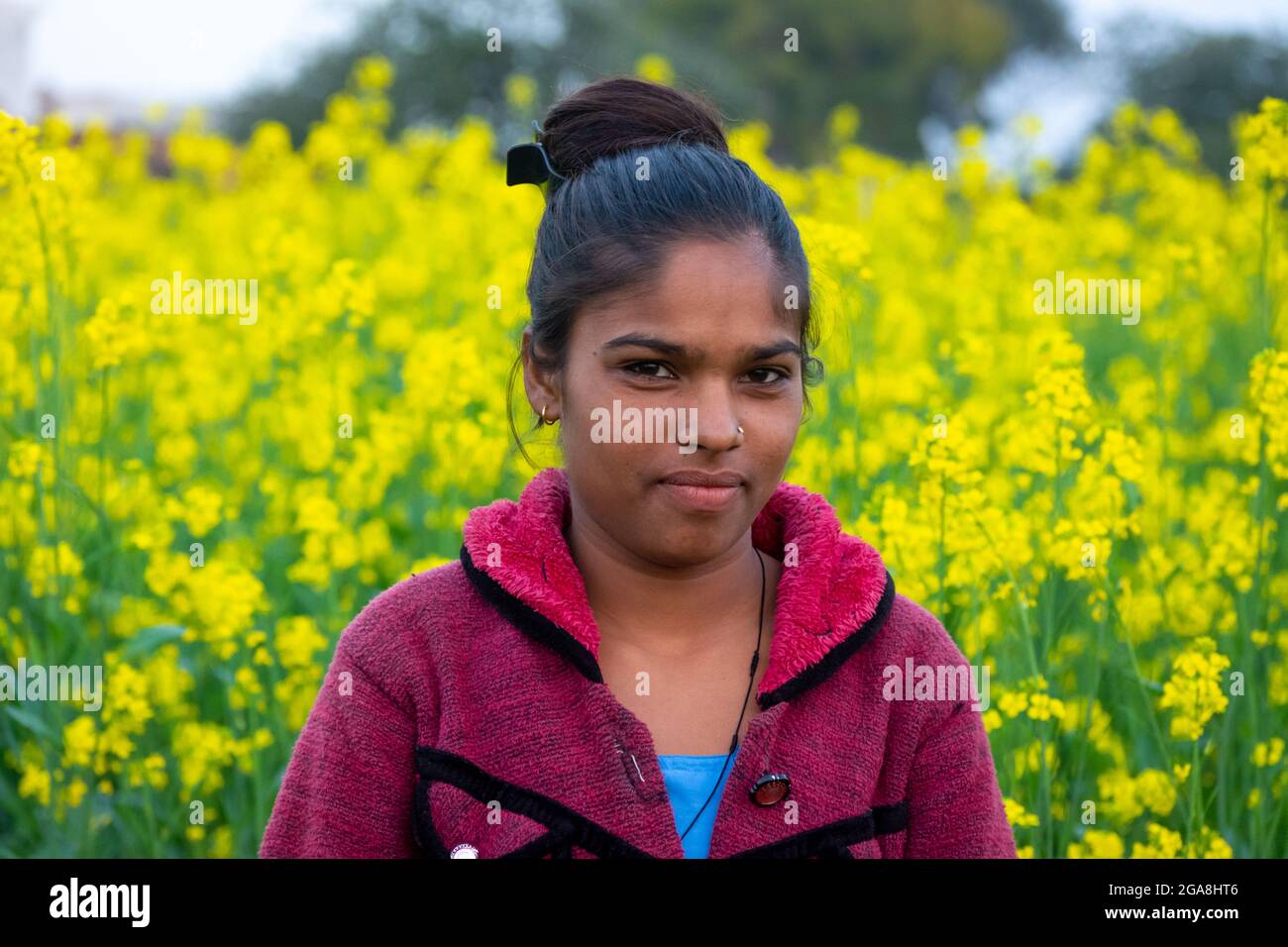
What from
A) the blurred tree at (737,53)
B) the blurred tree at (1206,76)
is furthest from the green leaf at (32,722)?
the blurred tree at (1206,76)

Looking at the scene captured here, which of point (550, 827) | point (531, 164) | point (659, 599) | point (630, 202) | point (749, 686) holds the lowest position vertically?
point (550, 827)

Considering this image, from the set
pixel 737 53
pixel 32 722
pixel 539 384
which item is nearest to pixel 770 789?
pixel 539 384

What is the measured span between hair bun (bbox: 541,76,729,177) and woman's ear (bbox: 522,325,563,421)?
22cm

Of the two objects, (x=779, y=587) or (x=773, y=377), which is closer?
(x=773, y=377)

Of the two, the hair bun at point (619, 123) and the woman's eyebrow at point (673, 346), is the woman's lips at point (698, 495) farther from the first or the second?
the hair bun at point (619, 123)

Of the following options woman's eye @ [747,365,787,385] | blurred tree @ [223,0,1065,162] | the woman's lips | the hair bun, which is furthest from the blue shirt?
blurred tree @ [223,0,1065,162]

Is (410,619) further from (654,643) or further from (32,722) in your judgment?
(32,722)

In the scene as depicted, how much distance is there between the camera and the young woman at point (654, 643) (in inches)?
60.3

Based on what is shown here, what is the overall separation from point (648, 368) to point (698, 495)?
0.14m

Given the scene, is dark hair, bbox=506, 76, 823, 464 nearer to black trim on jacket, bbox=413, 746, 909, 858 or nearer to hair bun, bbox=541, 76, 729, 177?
hair bun, bbox=541, 76, 729, 177

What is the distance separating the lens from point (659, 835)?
1.52m

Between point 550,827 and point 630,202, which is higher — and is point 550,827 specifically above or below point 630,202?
below

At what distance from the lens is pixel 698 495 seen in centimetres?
152
